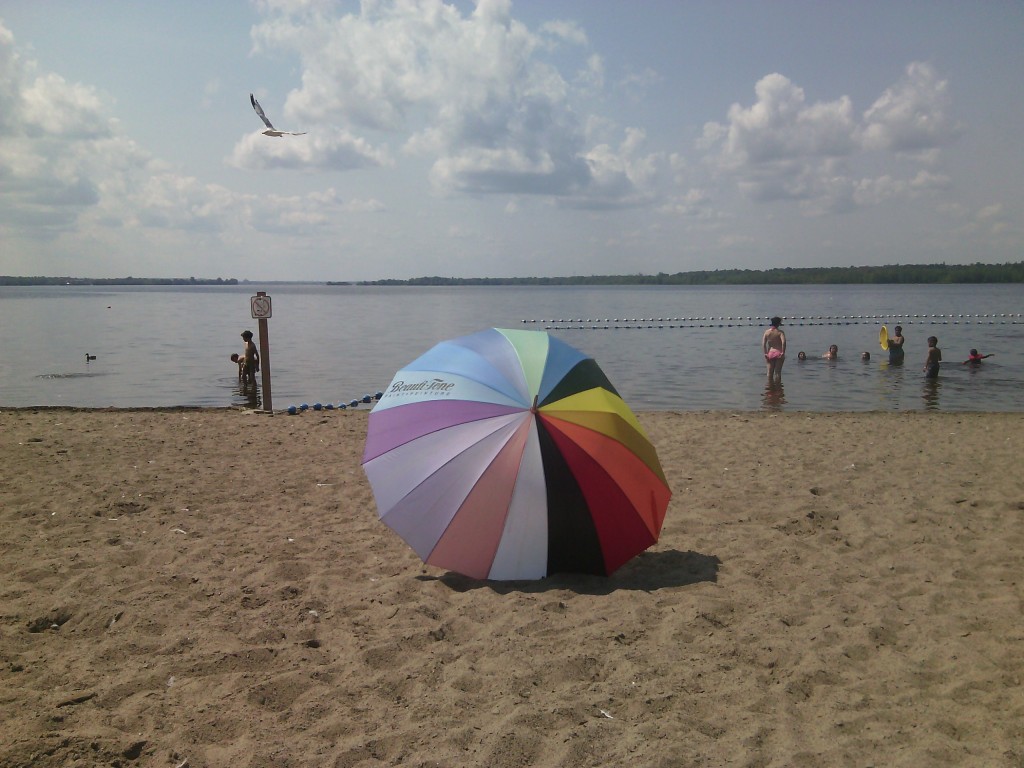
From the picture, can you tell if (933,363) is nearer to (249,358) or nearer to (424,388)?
(249,358)

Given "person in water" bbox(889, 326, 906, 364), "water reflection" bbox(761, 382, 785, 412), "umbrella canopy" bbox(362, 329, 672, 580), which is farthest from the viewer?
"person in water" bbox(889, 326, 906, 364)

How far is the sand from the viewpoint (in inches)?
140

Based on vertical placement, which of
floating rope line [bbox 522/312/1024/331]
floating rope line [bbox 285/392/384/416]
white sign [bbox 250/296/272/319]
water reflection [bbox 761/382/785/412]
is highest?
white sign [bbox 250/296/272/319]

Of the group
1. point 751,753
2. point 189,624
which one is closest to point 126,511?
point 189,624

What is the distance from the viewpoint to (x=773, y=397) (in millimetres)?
18047

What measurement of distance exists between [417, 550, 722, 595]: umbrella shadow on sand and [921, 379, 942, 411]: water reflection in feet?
41.3

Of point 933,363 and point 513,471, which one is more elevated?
point 513,471

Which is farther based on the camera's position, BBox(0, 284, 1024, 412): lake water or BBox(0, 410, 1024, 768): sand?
BBox(0, 284, 1024, 412): lake water

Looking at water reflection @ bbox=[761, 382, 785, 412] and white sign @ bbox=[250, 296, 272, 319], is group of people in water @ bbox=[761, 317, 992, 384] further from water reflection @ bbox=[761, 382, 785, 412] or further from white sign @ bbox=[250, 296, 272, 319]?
white sign @ bbox=[250, 296, 272, 319]

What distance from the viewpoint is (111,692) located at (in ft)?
12.8

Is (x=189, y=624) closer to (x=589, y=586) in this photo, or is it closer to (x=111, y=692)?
(x=111, y=692)

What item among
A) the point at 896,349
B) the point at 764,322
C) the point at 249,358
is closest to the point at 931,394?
the point at 896,349

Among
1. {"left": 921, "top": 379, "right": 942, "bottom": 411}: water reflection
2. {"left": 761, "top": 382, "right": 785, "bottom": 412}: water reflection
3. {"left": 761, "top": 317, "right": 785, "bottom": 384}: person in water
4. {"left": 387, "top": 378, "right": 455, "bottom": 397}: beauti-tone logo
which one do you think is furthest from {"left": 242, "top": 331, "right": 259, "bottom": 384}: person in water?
{"left": 921, "top": 379, "right": 942, "bottom": 411}: water reflection

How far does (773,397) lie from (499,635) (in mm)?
14801
